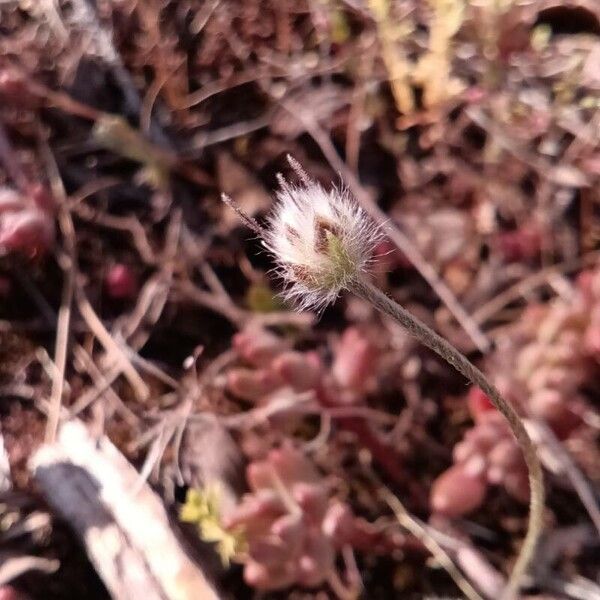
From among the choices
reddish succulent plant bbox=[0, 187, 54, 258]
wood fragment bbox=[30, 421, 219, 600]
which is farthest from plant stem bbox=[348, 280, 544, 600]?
reddish succulent plant bbox=[0, 187, 54, 258]

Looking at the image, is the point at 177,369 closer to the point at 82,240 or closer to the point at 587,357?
the point at 82,240

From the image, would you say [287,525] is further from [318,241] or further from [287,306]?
[318,241]

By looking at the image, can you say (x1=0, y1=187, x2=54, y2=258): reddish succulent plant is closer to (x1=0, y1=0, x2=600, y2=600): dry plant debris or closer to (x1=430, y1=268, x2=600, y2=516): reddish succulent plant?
(x1=0, y1=0, x2=600, y2=600): dry plant debris

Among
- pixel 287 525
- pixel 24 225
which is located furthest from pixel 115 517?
pixel 24 225

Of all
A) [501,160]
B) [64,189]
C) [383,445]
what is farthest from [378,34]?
[383,445]

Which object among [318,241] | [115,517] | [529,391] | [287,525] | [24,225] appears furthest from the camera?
[24,225]

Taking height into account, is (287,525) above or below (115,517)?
below

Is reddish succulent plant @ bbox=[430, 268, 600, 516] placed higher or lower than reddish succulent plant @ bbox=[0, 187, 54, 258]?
lower

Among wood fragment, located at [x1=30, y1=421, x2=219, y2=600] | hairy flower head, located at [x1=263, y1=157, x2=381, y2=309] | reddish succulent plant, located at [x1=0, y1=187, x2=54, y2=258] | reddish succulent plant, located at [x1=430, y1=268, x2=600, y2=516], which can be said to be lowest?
reddish succulent plant, located at [x1=430, y1=268, x2=600, y2=516]
